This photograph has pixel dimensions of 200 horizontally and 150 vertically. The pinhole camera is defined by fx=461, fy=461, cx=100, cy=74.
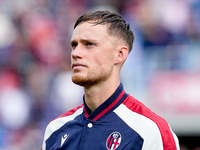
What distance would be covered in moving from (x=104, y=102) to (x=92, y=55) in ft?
1.20

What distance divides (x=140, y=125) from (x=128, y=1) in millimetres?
6532

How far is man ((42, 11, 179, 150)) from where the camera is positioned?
10.4 feet

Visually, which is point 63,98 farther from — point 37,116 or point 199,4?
point 199,4

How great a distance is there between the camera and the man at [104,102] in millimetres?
3182

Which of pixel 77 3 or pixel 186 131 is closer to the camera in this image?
pixel 186 131

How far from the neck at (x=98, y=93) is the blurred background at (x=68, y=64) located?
176 inches

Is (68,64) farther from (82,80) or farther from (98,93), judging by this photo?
(82,80)

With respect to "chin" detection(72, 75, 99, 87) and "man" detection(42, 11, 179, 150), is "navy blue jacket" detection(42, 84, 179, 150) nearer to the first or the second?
"man" detection(42, 11, 179, 150)

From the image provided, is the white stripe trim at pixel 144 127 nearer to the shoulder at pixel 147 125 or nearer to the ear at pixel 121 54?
the shoulder at pixel 147 125

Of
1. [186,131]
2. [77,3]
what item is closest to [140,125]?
[186,131]

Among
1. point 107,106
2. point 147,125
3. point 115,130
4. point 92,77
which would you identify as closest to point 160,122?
point 147,125

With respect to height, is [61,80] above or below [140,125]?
above

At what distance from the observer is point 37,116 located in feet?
28.2

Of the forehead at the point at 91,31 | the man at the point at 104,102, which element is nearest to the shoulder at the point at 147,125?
the man at the point at 104,102
